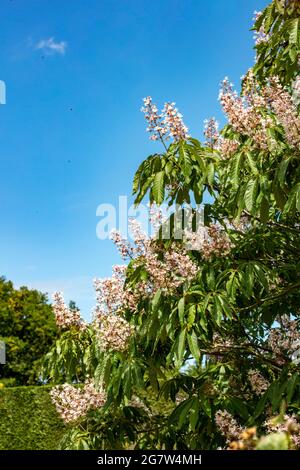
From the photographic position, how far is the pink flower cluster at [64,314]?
371 centimetres

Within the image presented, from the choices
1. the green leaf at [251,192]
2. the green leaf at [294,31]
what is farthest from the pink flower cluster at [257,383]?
the green leaf at [294,31]

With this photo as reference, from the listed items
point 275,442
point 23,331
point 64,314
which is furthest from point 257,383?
point 23,331

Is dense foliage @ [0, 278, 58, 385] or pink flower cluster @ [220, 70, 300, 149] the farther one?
dense foliage @ [0, 278, 58, 385]

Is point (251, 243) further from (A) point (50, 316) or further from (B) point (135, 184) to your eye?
(A) point (50, 316)

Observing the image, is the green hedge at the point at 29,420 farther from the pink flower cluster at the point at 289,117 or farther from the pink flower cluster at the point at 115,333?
the pink flower cluster at the point at 289,117

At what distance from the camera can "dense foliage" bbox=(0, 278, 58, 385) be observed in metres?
20.5

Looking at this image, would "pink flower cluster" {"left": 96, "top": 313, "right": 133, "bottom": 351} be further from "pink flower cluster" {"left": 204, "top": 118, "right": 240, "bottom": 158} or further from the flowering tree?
"pink flower cluster" {"left": 204, "top": 118, "right": 240, "bottom": 158}

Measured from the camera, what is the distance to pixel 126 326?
135 inches

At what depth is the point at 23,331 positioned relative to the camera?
2162 cm

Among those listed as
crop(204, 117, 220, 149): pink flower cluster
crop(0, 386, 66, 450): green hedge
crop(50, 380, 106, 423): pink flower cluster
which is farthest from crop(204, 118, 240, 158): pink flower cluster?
crop(0, 386, 66, 450): green hedge

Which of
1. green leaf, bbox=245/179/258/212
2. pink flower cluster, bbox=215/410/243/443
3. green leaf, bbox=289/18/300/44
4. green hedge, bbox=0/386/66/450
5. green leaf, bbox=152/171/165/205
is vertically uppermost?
green leaf, bbox=289/18/300/44

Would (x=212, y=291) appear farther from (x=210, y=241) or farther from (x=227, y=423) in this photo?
(x=227, y=423)

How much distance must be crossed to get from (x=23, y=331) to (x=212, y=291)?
19753 millimetres

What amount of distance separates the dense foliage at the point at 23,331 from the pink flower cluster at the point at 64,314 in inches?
666
